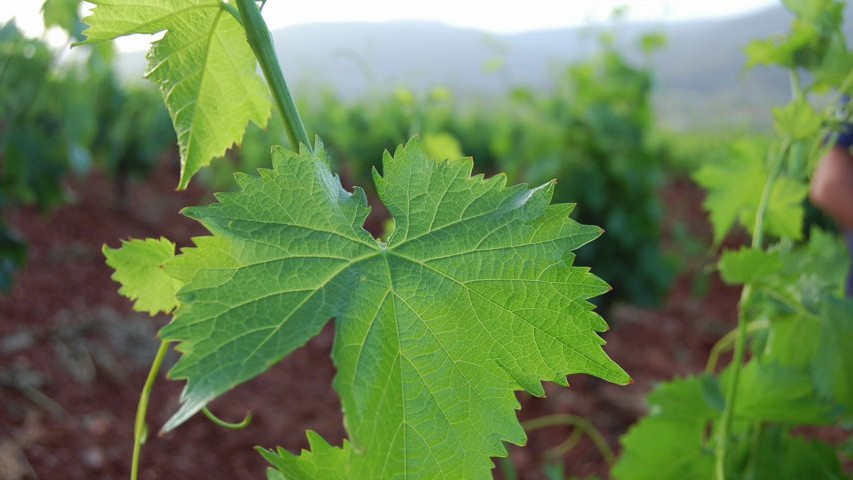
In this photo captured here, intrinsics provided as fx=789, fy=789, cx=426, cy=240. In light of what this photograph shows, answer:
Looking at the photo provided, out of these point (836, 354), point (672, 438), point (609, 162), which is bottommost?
point (609, 162)

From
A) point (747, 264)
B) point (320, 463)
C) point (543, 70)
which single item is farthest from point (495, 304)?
point (543, 70)

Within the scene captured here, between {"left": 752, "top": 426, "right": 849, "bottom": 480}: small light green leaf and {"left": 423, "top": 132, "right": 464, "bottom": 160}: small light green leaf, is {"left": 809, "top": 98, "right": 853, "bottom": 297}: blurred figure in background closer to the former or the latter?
{"left": 752, "top": 426, "right": 849, "bottom": 480}: small light green leaf

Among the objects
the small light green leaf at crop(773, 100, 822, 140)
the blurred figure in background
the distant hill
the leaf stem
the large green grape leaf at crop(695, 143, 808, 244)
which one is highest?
the leaf stem

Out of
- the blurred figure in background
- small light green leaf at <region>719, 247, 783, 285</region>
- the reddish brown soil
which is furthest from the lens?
the reddish brown soil

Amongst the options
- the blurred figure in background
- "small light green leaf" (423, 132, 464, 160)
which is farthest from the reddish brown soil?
the blurred figure in background

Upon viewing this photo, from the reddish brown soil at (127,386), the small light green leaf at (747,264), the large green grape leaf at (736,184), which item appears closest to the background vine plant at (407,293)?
the small light green leaf at (747,264)

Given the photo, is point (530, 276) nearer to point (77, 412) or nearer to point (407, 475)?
point (407, 475)

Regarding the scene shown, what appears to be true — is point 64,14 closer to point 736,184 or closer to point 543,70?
point 736,184

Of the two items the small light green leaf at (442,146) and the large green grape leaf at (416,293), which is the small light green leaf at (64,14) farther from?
the large green grape leaf at (416,293)
